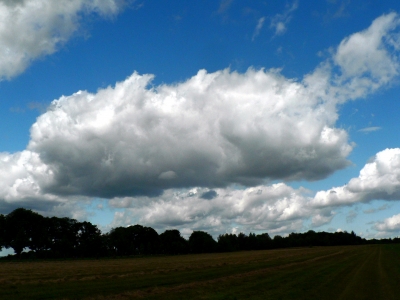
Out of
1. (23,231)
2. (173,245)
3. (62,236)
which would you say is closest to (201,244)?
(173,245)

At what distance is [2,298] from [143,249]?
16170cm

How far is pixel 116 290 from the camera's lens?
2584 cm

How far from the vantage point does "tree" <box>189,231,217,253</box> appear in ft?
612

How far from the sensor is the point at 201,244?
188 metres

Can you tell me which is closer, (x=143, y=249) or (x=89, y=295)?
(x=89, y=295)

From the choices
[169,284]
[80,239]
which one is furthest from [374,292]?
[80,239]

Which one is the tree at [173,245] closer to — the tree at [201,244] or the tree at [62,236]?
the tree at [201,244]

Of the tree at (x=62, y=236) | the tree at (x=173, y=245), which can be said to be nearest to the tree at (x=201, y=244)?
the tree at (x=173, y=245)

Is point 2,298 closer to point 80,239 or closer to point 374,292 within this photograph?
point 374,292

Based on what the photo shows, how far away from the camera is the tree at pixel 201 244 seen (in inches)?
7343

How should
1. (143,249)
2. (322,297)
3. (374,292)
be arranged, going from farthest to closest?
(143,249) < (374,292) < (322,297)

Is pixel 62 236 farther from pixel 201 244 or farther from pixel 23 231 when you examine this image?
pixel 201 244

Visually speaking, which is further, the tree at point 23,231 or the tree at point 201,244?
the tree at point 201,244

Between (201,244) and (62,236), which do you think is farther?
(201,244)
